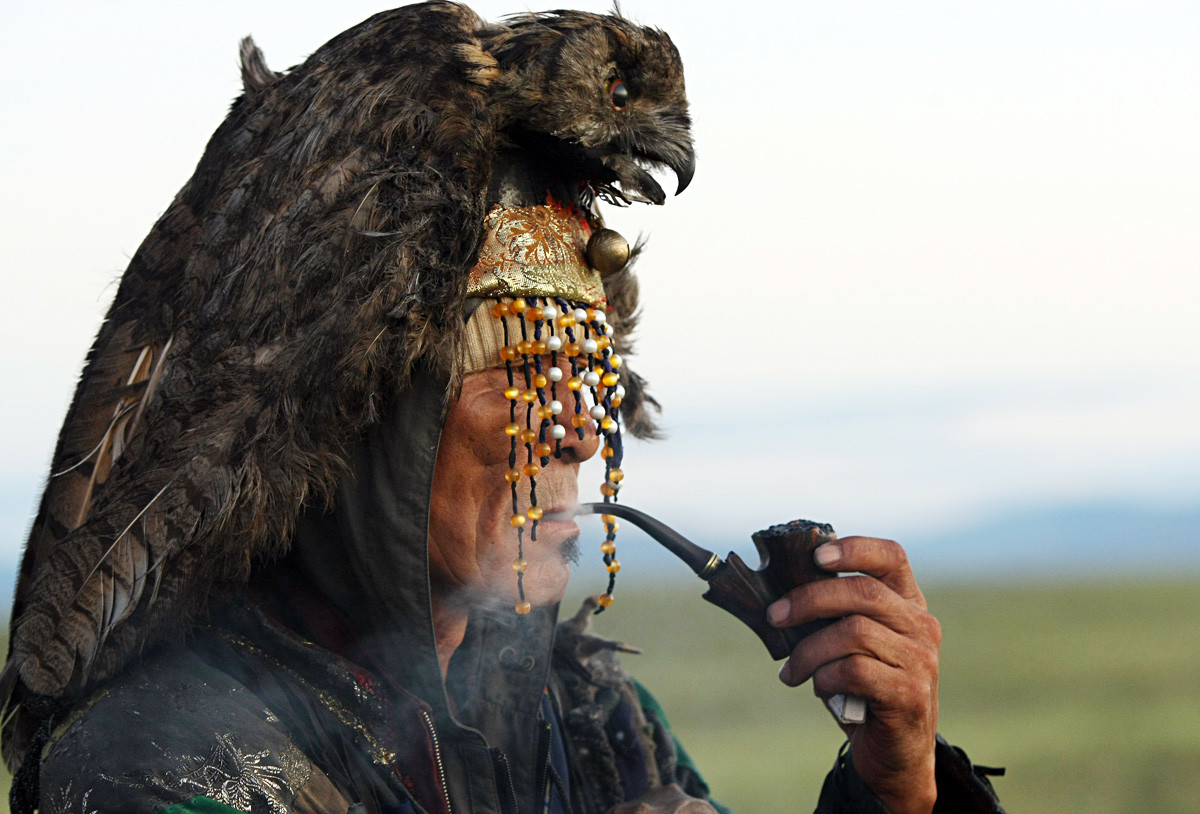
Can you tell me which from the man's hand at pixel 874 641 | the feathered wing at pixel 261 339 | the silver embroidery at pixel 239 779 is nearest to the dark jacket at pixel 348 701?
the silver embroidery at pixel 239 779

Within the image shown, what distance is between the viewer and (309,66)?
7.29 ft

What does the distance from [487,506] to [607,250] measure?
0.56m

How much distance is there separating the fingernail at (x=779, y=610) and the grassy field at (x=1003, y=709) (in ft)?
0.66

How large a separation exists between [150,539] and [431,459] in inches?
19.4

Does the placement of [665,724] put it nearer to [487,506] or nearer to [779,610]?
[779,610]

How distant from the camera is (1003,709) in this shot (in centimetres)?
1505

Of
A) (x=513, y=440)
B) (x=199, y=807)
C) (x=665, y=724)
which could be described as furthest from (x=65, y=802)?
(x=665, y=724)

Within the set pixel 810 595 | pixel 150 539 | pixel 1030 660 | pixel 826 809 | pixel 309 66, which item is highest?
pixel 1030 660

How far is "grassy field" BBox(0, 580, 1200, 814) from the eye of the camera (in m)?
8.47

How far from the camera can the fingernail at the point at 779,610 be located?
6.95ft

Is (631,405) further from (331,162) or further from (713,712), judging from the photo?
(713,712)

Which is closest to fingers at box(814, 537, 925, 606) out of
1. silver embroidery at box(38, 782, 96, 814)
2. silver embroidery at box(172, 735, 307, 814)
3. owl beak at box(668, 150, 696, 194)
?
owl beak at box(668, 150, 696, 194)

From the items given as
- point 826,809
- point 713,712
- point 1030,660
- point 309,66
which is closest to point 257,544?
point 309,66

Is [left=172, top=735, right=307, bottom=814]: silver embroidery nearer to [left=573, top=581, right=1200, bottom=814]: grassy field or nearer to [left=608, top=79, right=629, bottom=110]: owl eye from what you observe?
[left=573, top=581, right=1200, bottom=814]: grassy field
